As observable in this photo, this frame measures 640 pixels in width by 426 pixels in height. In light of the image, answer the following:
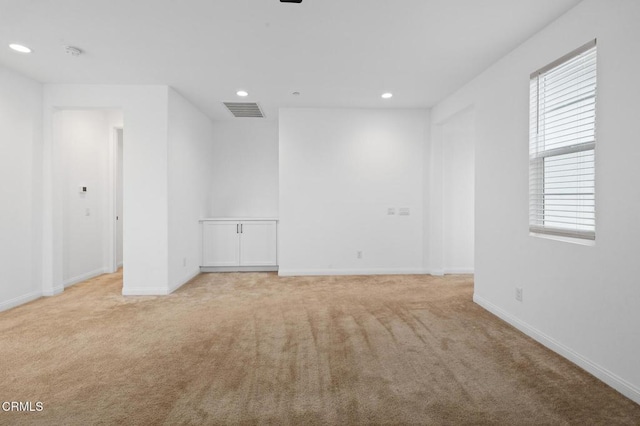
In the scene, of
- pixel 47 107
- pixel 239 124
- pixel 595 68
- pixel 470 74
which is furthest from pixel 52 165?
pixel 595 68

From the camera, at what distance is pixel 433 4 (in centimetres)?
265

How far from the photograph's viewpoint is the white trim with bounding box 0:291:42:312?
3.86 meters

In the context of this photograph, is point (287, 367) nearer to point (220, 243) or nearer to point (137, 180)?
point (137, 180)

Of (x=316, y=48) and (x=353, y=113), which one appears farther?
(x=353, y=113)

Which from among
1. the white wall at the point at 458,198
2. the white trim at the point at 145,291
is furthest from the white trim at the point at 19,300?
the white wall at the point at 458,198

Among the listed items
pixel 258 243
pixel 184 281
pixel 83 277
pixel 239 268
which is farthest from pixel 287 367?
pixel 83 277

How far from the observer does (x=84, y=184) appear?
5453 mm

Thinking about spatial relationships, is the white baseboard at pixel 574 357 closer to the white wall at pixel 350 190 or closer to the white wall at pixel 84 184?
the white wall at pixel 350 190

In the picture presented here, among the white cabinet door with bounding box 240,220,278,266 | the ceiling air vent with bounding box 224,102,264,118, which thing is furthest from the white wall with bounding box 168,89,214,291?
the white cabinet door with bounding box 240,220,278,266

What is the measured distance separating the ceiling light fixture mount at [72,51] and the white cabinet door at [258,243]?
128 inches

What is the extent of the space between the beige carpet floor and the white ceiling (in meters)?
2.74

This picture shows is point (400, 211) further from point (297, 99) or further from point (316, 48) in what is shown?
point (316, 48)

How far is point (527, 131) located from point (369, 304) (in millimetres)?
2465

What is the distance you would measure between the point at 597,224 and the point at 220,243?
16.9 ft
